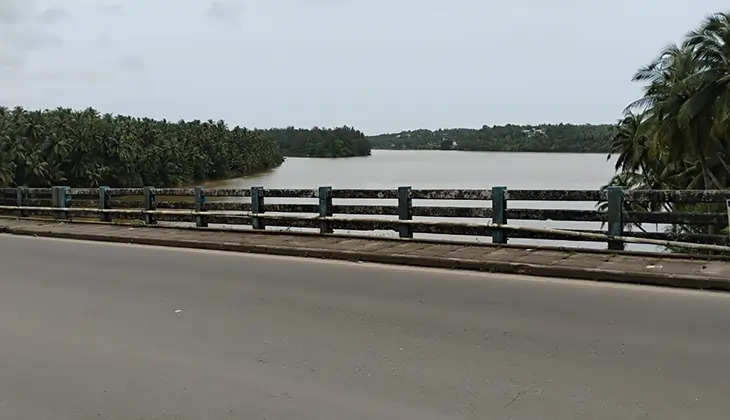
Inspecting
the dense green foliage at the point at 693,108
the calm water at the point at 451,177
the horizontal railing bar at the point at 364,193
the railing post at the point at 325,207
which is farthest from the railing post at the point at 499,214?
the calm water at the point at 451,177

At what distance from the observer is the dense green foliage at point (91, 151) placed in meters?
71.7

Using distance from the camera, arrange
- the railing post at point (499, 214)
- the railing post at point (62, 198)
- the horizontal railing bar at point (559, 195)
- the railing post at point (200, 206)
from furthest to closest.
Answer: the railing post at point (62, 198) → the railing post at point (200, 206) → the railing post at point (499, 214) → the horizontal railing bar at point (559, 195)

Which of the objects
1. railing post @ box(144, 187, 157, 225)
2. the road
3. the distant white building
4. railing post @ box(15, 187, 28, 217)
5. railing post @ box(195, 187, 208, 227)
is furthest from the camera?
the distant white building

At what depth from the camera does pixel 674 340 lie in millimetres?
5594

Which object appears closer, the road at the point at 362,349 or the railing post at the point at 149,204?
the road at the point at 362,349

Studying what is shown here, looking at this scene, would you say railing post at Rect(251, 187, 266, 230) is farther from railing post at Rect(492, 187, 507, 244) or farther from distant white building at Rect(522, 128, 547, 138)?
distant white building at Rect(522, 128, 547, 138)

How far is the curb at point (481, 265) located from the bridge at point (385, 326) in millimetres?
22

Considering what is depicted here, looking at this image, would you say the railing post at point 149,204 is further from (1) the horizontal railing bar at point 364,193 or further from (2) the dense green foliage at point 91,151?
(2) the dense green foliage at point 91,151

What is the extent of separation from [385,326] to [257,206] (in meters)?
7.88

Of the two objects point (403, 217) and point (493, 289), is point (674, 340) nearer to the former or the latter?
point (493, 289)

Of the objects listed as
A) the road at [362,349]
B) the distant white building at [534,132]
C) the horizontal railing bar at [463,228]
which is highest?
the distant white building at [534,132]

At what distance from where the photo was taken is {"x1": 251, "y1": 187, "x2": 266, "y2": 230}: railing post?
13.6m

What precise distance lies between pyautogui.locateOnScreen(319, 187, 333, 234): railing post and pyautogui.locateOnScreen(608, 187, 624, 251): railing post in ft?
16.8

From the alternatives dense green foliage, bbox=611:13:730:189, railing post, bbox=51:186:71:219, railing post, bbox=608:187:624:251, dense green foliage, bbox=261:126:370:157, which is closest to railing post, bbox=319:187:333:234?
railing post, bbox=608:187:624:251
